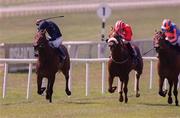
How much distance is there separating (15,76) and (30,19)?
25.0m

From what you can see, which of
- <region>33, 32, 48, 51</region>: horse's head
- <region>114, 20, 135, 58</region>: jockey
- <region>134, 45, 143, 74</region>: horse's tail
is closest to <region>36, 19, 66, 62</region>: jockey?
<region>33, 32, 48, 51</region>: horse's head

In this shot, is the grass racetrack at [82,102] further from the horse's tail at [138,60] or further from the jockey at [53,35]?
the jockey at [53,35]

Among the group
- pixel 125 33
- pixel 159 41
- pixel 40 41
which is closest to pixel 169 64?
pixel 159 41

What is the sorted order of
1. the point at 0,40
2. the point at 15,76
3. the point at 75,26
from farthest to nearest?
the point at 75,26 → the point at 0,40 → the point at 15,76

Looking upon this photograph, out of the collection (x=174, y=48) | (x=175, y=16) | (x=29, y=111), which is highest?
(x=175, y=16)

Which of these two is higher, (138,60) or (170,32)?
(170,32)

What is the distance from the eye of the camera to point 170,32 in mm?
15359

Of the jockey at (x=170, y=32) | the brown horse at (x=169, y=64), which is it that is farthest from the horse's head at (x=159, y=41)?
the jockey at (x=170, y=32)

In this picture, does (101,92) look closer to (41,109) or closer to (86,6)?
(41,109)

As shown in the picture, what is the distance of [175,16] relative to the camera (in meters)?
48.8

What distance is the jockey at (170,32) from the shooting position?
600 inches

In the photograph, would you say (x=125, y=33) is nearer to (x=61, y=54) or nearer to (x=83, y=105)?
(x=61, y=54)

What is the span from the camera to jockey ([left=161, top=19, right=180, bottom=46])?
15234mm

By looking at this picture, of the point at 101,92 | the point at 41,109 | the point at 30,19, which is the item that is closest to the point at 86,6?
the point at 30,19
